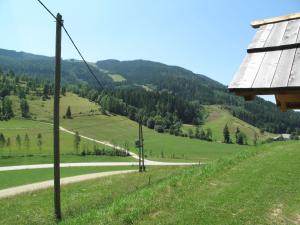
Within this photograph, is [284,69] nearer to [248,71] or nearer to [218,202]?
[248,71]

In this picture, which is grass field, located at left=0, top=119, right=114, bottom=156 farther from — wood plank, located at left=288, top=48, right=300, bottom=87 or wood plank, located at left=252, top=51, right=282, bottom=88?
wood plank, located at left=288, top=48, right=300, bottom=87

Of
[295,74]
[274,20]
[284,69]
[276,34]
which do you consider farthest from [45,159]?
[295,74]

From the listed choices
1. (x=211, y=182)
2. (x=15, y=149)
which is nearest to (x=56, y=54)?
(x=211, y=182)

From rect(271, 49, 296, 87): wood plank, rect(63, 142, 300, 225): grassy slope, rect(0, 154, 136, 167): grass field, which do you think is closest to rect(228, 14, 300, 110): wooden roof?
rect(271, 49, 296, 87): wood plank

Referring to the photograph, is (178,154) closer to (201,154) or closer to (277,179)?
(201,154)

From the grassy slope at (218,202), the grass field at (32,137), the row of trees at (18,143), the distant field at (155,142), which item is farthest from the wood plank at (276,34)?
the row of trees at (18,143)

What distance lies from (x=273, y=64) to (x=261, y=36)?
1068 millimetres

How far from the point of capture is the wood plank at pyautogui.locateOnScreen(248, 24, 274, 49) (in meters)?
6.25

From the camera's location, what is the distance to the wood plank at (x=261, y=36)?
20.5ft

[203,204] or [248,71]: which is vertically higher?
[248,71]

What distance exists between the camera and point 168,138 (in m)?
181

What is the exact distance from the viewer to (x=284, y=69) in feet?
17.8

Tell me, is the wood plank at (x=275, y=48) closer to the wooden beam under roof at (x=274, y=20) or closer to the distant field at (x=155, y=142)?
the wooden beam under roof at (x=274, y=20)

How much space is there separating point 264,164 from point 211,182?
10782 mm
